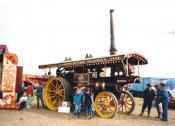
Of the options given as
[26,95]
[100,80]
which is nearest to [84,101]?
[100,80]

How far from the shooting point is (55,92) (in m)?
15.9

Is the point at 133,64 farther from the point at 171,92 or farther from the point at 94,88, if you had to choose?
the point at 171,92

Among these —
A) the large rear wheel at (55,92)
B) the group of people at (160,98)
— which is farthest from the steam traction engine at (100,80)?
the group of people at (160,98)

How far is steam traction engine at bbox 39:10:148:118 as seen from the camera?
44.1ft

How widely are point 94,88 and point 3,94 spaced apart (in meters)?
4.73

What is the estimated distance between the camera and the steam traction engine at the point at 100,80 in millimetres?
13438

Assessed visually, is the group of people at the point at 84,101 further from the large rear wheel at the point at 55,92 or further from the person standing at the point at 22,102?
the person standing at the point at 22,102

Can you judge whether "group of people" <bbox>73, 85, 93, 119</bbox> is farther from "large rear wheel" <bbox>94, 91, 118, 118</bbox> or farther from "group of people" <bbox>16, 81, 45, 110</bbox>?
"group of people" <bbox>16, 81, 45, 110</bbox>

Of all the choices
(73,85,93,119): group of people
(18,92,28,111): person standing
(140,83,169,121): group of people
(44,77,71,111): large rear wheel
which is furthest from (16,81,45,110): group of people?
(140,83,169,121): group of people

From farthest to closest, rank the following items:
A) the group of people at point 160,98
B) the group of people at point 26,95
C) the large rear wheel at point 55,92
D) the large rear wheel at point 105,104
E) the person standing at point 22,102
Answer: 1. the group of people at point 26,95
2. the person standing at point 22,102
3. the large rear wheel at point 55,92
4. the large rear wheel at point 105,104
5. the group of people at point 160,98

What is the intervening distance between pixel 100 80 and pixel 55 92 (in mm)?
2706

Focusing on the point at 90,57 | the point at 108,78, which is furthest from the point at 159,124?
the point at 90,57

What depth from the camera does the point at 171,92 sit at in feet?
64.1

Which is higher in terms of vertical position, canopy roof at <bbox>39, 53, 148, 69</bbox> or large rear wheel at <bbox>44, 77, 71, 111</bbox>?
canopy roof at <bbox>39, 53, 148, 69</bbox>
